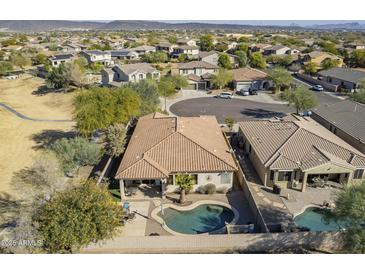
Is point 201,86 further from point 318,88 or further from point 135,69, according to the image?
point 318,88

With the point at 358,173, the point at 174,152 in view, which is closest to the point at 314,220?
the point at 358,173

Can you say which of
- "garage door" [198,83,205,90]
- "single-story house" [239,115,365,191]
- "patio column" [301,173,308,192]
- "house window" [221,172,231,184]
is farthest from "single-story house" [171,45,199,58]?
"patio column" [301,173,308,192]

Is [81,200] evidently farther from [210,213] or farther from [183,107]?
[183,107]

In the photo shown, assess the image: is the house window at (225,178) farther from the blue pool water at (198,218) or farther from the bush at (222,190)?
the blue pool water at (198,218)

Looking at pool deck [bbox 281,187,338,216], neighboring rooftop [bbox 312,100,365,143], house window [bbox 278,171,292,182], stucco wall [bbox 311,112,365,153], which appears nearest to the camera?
pool deck [bbox 281,187,338,216]

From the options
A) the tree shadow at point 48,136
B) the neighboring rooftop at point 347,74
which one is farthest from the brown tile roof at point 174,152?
the neighboring rooftop at point 347,74

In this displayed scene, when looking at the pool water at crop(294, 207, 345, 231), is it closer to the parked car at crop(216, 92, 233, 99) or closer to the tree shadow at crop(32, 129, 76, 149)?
the tree shadow at crop(32, 129, 76, 149)

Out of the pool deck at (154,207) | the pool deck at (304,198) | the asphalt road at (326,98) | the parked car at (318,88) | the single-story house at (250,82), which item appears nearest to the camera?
the pool deck at (154,207)
